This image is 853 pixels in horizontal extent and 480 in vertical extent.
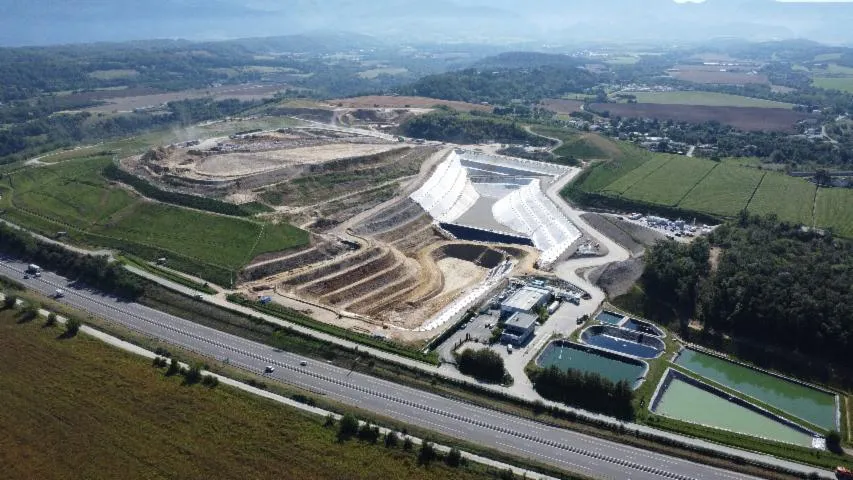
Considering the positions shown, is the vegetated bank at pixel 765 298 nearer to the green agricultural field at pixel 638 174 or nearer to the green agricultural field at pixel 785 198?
the green agricultural field at pixel 785 198

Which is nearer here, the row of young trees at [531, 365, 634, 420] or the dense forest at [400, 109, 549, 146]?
the row of young trees at [531, 365, 634, 420]

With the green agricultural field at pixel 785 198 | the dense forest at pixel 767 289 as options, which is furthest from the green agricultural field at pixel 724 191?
the dense forest at pixel 767 289

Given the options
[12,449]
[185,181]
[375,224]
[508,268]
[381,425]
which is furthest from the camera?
[185,181]

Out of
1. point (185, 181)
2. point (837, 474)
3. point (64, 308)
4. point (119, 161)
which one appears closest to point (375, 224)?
point (185, 181)

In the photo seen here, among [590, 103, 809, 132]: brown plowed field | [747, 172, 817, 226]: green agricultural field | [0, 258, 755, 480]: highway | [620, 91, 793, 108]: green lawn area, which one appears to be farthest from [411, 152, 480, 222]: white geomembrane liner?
[620, 91, 793, 108]: green lawn area

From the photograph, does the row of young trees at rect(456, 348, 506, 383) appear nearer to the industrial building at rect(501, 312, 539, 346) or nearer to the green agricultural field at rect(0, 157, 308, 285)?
the industrial building at rect(501, 312, 539, 346)

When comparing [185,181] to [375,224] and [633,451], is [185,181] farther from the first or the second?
[633,451]
